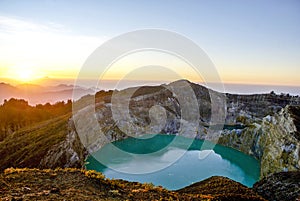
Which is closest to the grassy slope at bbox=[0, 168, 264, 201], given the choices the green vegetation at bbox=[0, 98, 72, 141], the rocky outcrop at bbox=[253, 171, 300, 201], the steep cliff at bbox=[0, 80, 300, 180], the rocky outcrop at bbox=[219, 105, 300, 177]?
the rocky outcrop at bbox=[253, 171, 300, 201]

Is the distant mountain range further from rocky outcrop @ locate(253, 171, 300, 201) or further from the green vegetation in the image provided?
rocky outcrop @ locate(253, 171, 300, 201)

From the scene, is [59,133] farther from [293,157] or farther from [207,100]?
[207,100]

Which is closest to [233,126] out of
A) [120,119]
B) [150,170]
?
[120,119]

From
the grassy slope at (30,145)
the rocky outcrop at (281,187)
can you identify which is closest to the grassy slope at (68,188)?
the rocky outcrop at (281,187)

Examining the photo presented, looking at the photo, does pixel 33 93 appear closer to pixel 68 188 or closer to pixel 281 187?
pixel 281 187

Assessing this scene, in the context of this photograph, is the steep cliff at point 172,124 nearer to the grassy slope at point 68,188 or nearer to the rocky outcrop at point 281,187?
the rocky outcrop at point 281,187
